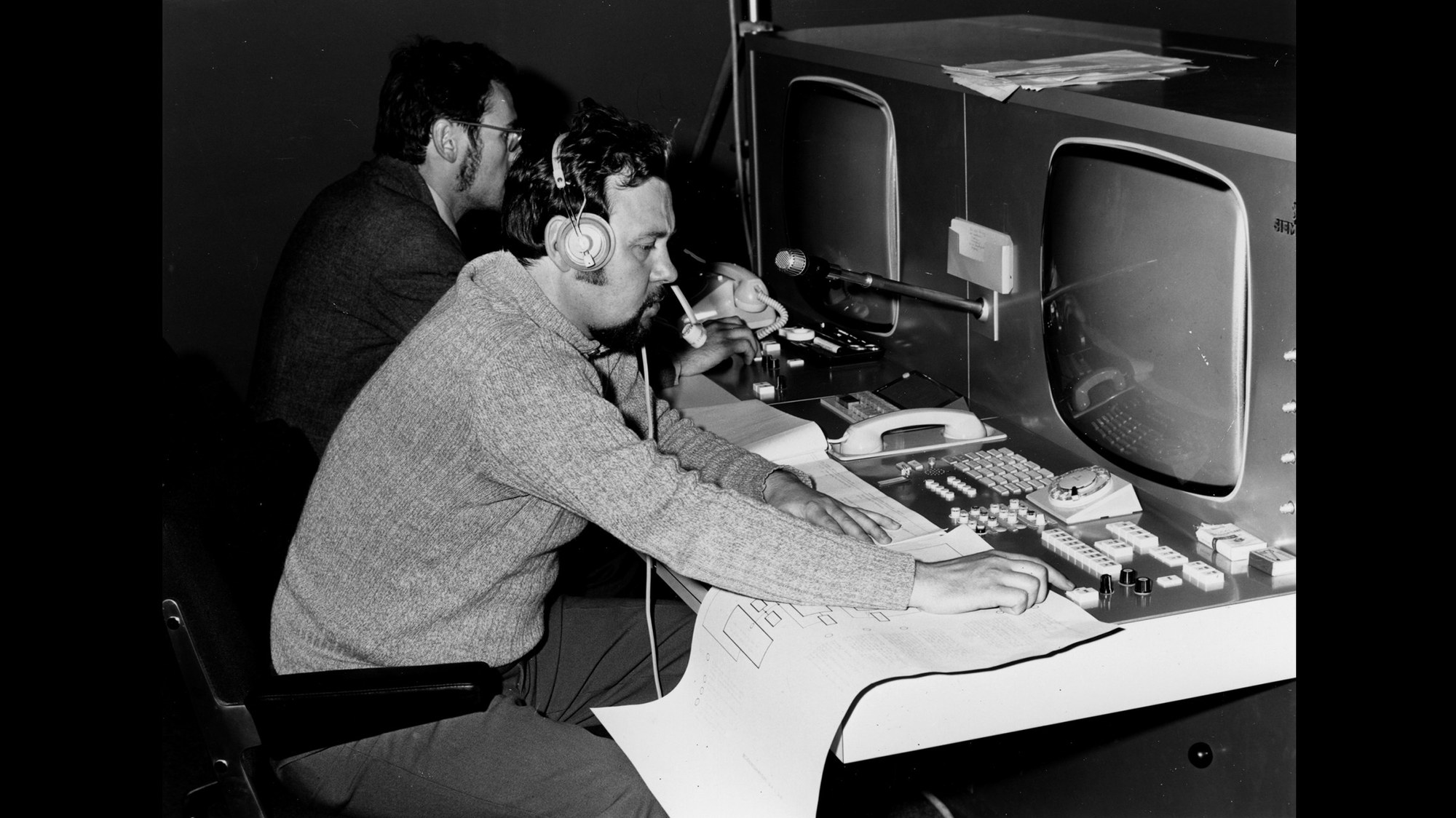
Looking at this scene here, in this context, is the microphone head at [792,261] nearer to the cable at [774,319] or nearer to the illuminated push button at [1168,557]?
the cable at [774,319]

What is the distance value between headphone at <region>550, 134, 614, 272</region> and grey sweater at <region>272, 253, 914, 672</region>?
57 millimetres

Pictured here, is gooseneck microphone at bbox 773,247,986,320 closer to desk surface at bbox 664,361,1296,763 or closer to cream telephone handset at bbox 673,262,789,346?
cream telephone handset at bbox 673,262,789,346

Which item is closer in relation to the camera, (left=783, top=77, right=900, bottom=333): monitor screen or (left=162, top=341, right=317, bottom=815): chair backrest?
(left=162, top=341, right=317, bottom=815): chair backrest

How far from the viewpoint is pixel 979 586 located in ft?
4.52

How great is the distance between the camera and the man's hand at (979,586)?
4.50ft

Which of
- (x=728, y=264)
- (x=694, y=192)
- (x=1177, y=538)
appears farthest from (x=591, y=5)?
(x=1177, y=538)

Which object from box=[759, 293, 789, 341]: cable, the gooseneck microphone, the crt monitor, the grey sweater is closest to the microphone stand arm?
the gooseneck microphone

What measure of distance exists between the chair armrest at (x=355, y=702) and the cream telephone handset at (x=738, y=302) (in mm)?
1116

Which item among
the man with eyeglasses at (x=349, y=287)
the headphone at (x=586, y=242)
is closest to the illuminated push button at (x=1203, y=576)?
the headphone at (x=586, y=242)

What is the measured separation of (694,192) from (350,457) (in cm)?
167

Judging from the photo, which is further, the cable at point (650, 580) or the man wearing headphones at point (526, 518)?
the cable at point (650, 580)

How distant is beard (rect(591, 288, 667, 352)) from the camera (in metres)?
1.62
